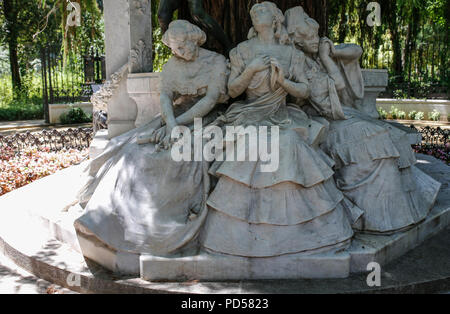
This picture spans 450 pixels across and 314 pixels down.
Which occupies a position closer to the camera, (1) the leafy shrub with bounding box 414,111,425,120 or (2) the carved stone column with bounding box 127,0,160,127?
(2) the carved stone column with bounding box 127,0,160,127

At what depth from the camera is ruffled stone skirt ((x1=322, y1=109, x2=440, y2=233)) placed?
392cm

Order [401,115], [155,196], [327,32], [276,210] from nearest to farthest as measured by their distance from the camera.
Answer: [276,210] < [155,196] < [327,32] < [401,115]

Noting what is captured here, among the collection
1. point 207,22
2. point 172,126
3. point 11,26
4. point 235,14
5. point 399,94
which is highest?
point 11,26

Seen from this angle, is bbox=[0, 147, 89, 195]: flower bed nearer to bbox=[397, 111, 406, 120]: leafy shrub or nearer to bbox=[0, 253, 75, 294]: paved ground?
bbox=[0, 253, 75, 294]: paved ground

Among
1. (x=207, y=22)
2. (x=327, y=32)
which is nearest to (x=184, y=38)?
(x=207, y=22)

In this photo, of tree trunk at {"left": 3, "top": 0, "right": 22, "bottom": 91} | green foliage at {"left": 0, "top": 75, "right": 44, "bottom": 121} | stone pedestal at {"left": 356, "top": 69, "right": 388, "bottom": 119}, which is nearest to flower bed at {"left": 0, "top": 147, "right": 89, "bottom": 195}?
stone pedestal at {"left": 356, "top": 69, "right": 388, "bottom": 119}

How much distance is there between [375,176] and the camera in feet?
13.2

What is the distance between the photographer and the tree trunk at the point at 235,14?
5.30 meters

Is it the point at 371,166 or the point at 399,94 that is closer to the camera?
the point at 371,166

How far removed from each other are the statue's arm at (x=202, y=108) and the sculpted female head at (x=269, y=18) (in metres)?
0.69

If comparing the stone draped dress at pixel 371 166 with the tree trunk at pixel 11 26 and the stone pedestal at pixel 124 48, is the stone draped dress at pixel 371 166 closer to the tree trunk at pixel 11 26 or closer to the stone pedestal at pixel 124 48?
the stone pedestal at pixel 124 48

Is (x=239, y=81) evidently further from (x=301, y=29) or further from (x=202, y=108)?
(x=301, y=29)

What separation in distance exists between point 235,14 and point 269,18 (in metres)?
1.39

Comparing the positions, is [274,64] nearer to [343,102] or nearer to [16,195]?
[343,102]
